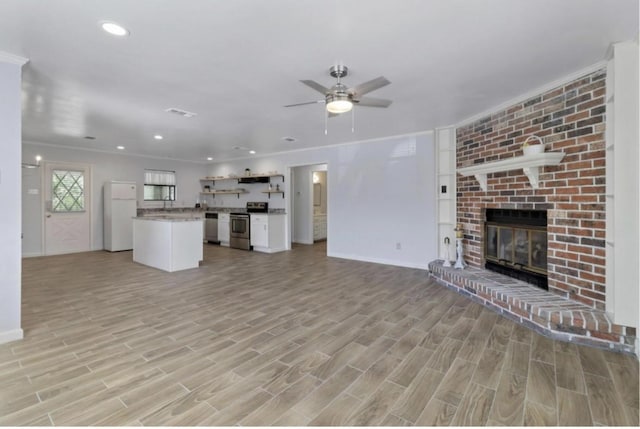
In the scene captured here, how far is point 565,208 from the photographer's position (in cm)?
295

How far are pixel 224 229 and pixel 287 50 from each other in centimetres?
642

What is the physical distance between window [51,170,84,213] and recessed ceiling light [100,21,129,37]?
618cm

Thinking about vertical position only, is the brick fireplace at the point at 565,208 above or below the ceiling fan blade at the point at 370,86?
below

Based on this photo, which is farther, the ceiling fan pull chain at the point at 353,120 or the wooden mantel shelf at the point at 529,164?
the ceiling fan pull chain at the point at 353,120

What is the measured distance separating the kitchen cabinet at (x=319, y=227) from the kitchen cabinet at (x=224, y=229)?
2348 millimetres

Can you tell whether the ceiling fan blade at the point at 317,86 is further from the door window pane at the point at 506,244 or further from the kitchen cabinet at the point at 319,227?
the kitchen cabinet at the point at 319,227

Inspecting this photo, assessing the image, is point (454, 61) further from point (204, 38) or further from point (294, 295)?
point (294, 295)

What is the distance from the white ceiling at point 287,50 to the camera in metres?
1.92

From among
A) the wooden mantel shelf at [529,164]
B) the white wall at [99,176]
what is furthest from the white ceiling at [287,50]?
the white wall at [99,176]

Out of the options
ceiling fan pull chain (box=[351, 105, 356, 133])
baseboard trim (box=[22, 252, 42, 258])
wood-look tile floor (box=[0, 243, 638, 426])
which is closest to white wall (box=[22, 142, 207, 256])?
baseboard trim (box=[22, 252, 42, 258])

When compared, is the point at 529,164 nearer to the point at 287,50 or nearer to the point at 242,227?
the point at 287,50

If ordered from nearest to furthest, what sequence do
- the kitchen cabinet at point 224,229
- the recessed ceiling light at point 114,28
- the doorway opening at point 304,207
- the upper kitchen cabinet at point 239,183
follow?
the recessed ceiling light at point 114,28, the upper kitchen cabinet at point 239,183, the kitchen cabinet at point 224,229, the doorway opening at point 304,207

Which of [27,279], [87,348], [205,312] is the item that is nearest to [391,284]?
[205,312]

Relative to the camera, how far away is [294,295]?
152 inches
